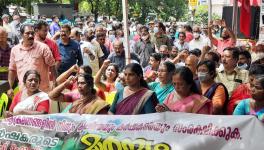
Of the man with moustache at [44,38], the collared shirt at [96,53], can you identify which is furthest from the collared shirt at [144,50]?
the man with moustache at [44,38]

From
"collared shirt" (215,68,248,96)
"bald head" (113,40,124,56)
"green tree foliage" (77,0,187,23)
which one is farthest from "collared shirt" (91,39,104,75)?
"green tree foliage" (77,0,187,23)

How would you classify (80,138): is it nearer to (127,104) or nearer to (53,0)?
(127,104)

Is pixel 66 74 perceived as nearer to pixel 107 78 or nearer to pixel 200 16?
pixel 107 78

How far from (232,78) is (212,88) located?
31.6 inches

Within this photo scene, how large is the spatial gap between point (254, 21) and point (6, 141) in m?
8.49

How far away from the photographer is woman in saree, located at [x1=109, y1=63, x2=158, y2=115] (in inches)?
205

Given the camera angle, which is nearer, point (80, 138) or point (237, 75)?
point (80, 138)

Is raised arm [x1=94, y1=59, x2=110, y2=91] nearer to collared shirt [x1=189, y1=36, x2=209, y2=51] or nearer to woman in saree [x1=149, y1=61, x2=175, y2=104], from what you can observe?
woman in saree [x1=149, y1=61, x2=175, y2=104]

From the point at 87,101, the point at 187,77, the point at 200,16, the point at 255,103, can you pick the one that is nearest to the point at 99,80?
the point at 87,101

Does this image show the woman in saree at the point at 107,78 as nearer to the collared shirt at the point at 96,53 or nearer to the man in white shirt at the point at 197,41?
the collared shirt at the point at 96,53

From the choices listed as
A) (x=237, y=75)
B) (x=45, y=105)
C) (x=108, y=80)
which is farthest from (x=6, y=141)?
(x=237, y=75)

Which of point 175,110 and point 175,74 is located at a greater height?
point 175,74

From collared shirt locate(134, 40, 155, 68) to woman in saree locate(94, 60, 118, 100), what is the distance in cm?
323

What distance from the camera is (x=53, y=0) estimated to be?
3738 centimetres
